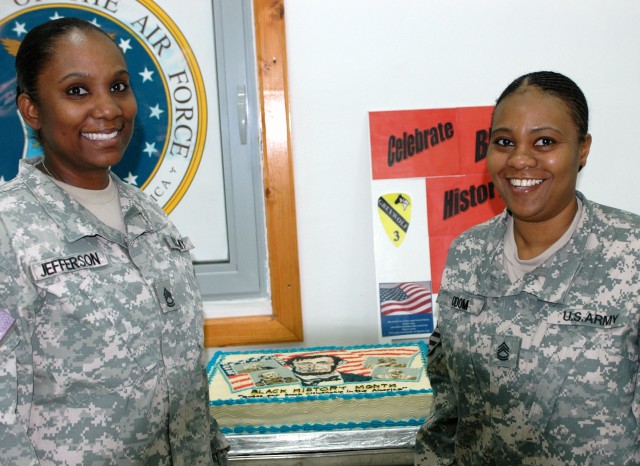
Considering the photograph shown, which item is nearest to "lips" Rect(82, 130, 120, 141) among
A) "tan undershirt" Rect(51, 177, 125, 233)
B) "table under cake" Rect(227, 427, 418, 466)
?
"tan undershirt" Rect(51, 177, 125, 233)

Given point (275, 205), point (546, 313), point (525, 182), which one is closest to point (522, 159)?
point (525, 182)

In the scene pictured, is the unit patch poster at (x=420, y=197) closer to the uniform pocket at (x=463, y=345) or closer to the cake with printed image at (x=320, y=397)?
the cake with printed image at (x=320, y=397)

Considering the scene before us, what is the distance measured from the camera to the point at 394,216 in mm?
1966

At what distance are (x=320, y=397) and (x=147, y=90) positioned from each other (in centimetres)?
103

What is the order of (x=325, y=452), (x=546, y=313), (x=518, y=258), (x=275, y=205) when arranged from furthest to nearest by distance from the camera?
(x=275, y=205) → (x=325, y=452) → (x=518, y=258) → (x=546, y=313)

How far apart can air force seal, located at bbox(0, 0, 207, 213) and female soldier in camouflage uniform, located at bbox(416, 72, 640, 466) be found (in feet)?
3.35

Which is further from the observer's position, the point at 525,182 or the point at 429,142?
the point at 429,142

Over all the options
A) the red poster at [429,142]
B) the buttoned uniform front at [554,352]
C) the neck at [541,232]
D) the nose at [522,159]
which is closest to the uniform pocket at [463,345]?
the buttoned uniform front at [554,352]

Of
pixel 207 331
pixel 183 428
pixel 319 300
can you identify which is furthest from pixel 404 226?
pixel 183 428

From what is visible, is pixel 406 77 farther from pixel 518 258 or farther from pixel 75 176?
pixel 75 176

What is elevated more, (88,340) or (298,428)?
(88,340)

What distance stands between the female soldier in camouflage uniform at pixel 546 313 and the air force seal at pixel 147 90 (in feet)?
3.35

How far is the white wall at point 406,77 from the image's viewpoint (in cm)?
194

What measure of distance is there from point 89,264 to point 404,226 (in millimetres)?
1103
